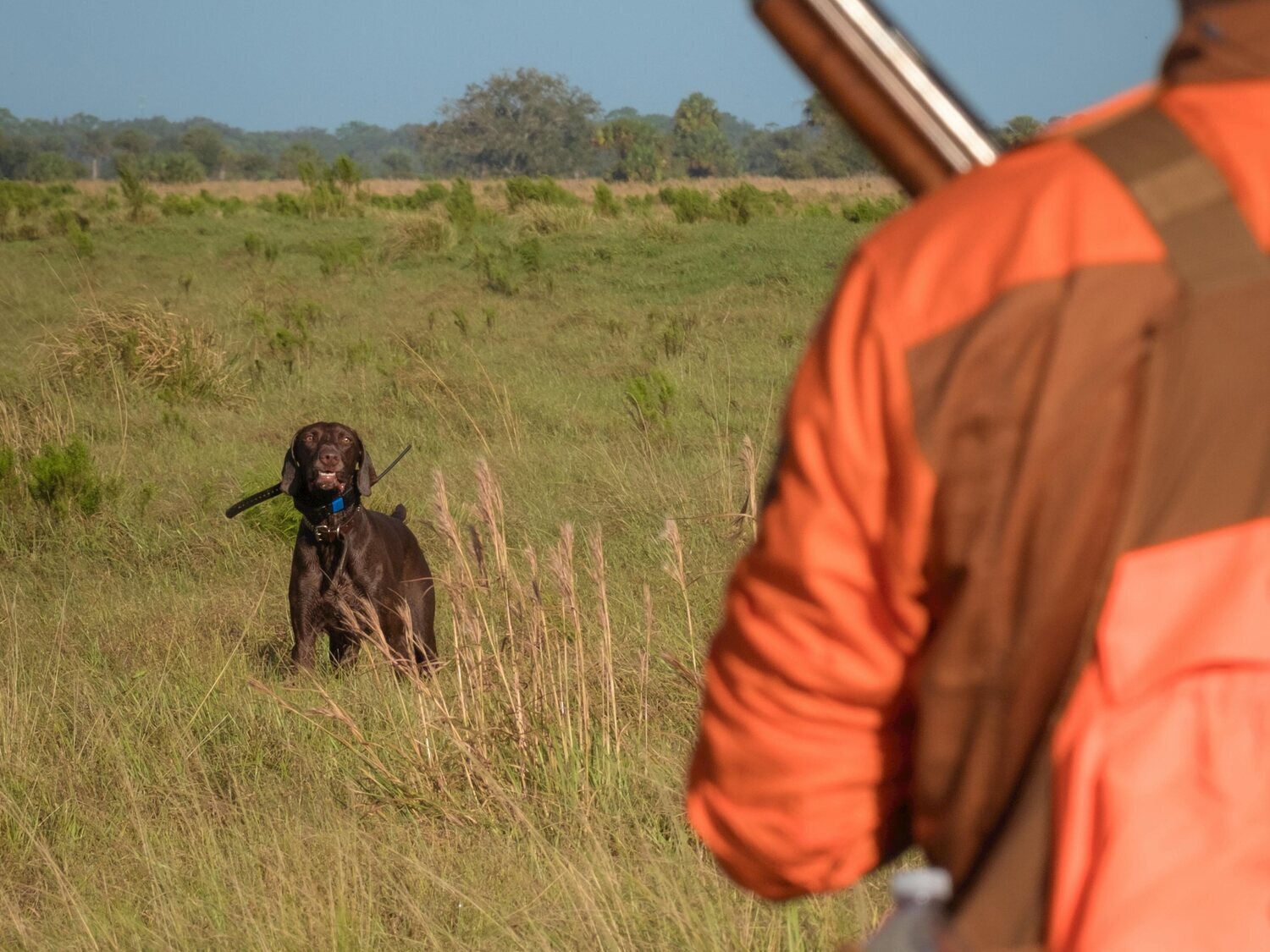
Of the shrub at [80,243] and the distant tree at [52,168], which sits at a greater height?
the distant tree at [52,168]

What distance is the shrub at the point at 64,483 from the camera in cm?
712

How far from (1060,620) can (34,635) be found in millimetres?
5207

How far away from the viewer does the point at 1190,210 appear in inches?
30.6

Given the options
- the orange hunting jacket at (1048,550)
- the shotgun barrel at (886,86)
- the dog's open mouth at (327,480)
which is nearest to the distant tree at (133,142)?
the dog's open mouth at (327,480)

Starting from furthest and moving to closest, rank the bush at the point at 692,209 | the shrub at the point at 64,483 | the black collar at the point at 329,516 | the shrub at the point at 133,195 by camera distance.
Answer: the shrub at the point at 133,195 → the bush at the point at 692,209 → the shrub at the point at 64,483 → the black collar at the point at 329,516

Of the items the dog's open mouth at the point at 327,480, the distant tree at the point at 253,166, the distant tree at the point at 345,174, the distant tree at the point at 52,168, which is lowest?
the dog's open mouth at the point at 327,480

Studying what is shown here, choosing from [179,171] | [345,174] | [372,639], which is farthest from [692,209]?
[179,171]

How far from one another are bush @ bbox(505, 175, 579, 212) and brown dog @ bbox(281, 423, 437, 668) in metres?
21.9

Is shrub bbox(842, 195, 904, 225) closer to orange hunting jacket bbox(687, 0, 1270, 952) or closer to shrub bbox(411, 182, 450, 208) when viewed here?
shrub bbox(411, 182, 450, 208)

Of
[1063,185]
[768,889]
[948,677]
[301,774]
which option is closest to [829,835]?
[768,889]

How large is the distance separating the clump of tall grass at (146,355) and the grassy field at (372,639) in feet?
0.11

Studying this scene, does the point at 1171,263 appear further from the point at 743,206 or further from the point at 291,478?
the point at 743,206

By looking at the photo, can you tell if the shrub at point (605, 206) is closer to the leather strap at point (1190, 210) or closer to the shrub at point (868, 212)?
the shrub at point (868, 212)

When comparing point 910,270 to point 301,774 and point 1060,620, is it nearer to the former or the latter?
point 1060,620
